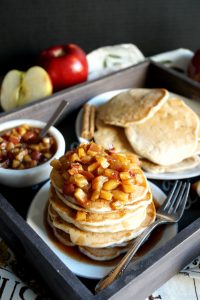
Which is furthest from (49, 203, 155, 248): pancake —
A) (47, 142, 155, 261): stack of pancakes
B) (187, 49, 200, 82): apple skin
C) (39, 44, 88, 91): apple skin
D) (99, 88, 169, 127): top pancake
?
(187, 49, 200, 82): apple skin

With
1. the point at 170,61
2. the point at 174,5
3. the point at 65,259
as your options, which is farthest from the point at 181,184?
the point at 174,5

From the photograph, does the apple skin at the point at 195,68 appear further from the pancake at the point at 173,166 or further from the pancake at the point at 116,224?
the pancake at the point at 116,224

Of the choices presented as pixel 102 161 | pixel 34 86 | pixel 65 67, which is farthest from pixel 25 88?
pixel 102 161

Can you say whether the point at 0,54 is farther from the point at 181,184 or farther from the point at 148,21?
the point at 181,184

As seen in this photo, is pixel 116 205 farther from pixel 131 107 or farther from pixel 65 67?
pixel 65 67

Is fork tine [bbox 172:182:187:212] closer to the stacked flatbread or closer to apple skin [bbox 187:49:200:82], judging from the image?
the stacked flatbread

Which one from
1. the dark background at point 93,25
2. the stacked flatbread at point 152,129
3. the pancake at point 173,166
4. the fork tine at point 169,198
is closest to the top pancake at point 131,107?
the stacked flatbread at point 152,129
